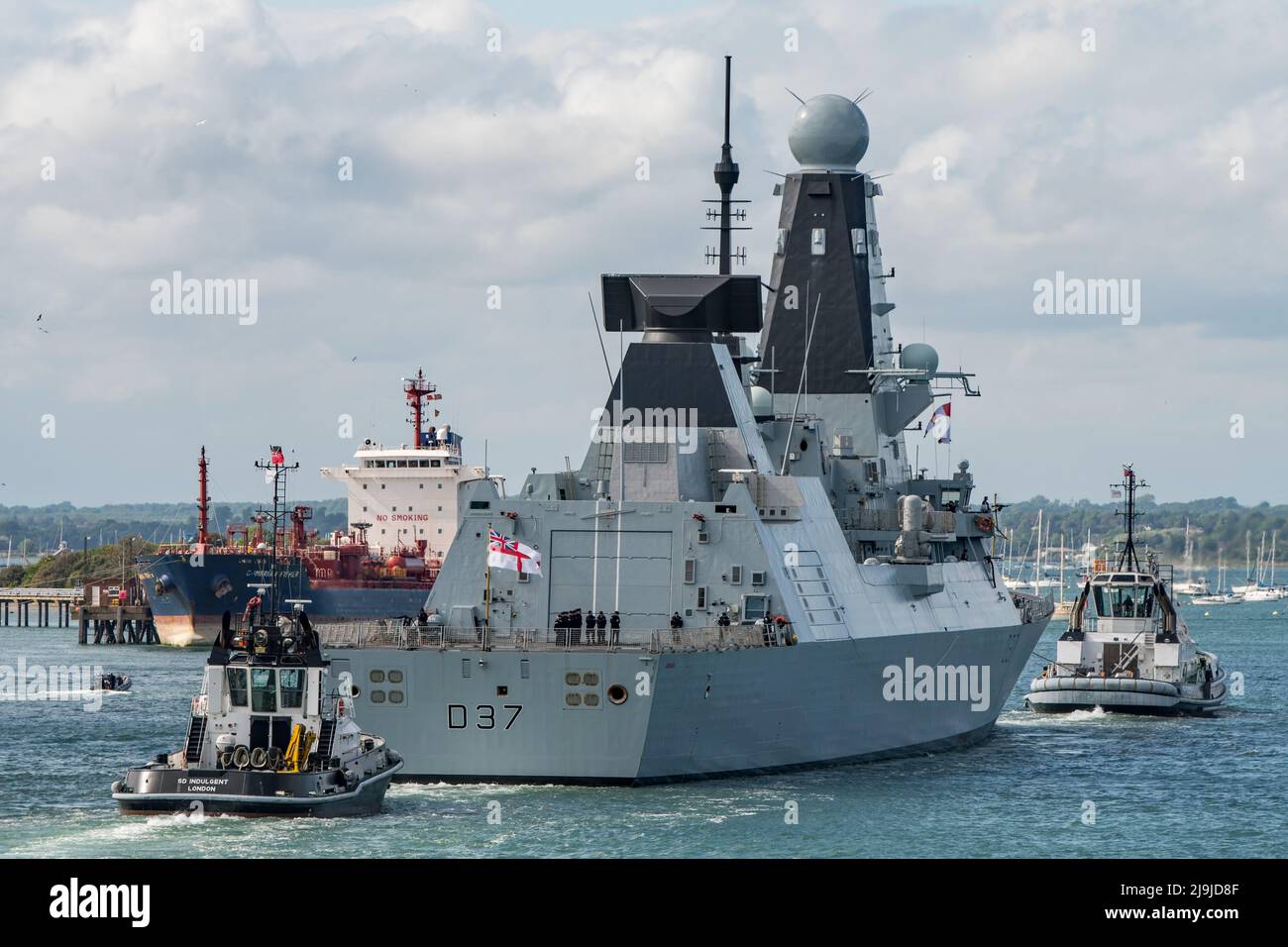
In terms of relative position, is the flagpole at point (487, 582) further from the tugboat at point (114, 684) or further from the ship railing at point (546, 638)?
the tugboat at point (114, 684)

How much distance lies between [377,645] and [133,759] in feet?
30.3

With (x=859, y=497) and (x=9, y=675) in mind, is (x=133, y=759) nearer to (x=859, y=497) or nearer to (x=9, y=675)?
(x=859, y=497)

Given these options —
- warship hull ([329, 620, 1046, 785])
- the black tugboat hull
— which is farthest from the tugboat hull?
the black tugboat hull

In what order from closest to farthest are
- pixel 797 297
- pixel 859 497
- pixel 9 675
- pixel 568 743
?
pixel 568 743 < pixel 859 497 < pixel 797 297 < pixel 9 675

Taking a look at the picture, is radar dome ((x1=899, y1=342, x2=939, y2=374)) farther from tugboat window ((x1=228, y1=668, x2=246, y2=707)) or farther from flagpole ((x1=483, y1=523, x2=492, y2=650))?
tugboat window ((x1=228, y1=668, x2=246, y2=707))

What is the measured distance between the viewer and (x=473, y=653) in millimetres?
33625

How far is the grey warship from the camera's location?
110ft

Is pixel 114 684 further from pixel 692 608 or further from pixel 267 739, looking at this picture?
pixel 267 739

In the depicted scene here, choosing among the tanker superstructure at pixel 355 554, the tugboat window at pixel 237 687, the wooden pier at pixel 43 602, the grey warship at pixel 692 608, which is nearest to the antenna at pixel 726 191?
the grey warship at pixel 692 608

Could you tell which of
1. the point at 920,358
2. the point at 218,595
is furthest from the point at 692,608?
the point at 218,595
